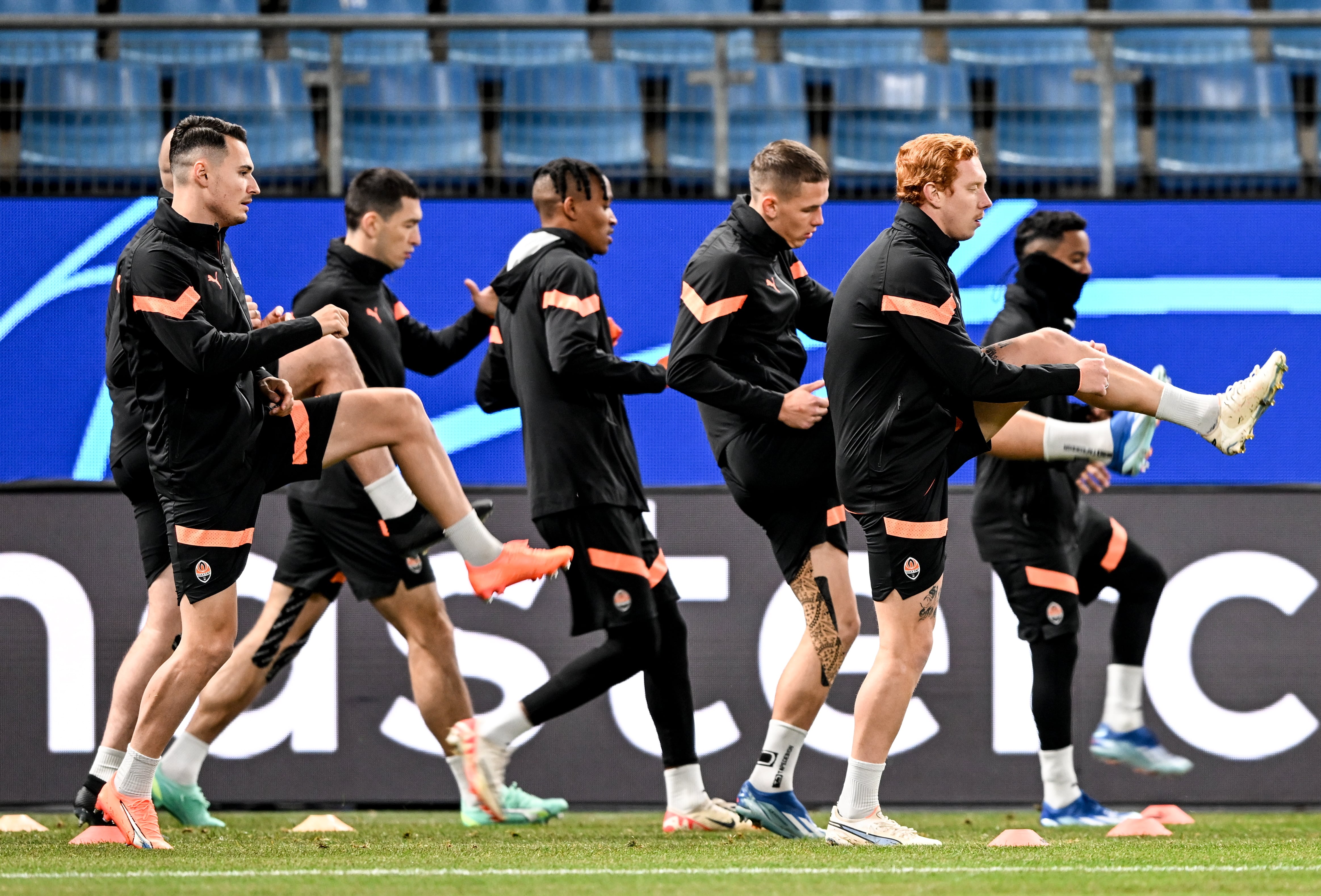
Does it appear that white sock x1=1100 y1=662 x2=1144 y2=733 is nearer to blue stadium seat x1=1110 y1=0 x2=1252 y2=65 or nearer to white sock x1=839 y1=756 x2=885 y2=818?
white sock x1=839 y1=756 x2=885 y2=818

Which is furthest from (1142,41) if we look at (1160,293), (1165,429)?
(1165,429)

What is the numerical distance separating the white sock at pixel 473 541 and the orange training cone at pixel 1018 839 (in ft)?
5.81

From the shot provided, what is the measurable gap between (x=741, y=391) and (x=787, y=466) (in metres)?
0.32


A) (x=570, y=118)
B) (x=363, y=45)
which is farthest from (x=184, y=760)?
(x=363, y=45)

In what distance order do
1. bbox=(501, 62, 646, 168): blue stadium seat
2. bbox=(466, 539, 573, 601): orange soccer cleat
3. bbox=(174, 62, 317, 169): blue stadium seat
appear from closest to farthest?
1. bbox=(466, 539, 573, 601): orange soccer cleat
2. bbox=(174, 62, 317, 169): blue stadium seat
3. bbox=(501, 62, 646, 168): blue stadium seat

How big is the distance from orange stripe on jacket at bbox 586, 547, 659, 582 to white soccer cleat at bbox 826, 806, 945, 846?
1142 mm

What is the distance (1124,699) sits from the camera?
626cm

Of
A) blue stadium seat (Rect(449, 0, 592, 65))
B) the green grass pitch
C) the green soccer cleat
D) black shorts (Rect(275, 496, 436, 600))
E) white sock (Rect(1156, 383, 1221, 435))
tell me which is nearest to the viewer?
the green grass pitch

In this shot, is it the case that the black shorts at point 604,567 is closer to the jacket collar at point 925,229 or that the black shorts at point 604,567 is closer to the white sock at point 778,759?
the white sock at point 778,759

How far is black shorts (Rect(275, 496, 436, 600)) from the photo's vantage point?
234 inches

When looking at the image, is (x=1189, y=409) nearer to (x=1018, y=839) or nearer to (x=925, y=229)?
(x=925, y=229)

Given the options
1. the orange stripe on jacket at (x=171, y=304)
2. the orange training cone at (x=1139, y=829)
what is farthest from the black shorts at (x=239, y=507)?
the orange training cone at (x=1139, y=829)

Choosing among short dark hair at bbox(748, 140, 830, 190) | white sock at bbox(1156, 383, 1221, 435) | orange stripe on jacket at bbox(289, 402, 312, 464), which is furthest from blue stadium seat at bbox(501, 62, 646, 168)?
white sock at bbox(1156, 383, 1221, 435)

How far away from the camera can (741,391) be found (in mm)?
5137
